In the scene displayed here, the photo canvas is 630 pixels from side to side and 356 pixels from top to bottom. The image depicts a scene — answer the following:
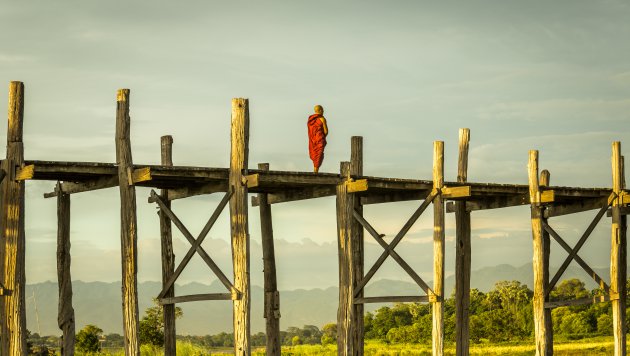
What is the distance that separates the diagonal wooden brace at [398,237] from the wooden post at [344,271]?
24 centimetres

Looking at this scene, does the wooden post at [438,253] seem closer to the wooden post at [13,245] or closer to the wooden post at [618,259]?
the wooden post at [618,259]

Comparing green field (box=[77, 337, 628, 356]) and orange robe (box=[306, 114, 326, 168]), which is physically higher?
orange robe (box=[306, 114, 326, 168])

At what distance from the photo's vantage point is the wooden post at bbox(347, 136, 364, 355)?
1751cm

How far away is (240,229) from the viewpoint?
1622 cm

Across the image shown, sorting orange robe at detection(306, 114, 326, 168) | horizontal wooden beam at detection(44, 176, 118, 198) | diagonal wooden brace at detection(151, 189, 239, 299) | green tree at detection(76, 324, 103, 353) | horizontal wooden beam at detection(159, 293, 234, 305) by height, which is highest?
orange robe at detection(306, 114, 326, 168)

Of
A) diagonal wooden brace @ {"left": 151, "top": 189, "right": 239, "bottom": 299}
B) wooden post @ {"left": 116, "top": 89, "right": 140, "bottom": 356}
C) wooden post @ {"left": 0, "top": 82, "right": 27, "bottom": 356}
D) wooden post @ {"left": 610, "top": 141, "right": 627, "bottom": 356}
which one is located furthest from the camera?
wooden post @ {"left": 610, "top": 141, "right": 627, "bottom": 356}

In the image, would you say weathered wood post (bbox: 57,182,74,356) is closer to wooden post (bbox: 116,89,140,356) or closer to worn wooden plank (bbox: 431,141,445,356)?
wooden post (bbox: 116,89,140,356)

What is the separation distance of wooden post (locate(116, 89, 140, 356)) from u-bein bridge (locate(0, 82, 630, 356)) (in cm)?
1

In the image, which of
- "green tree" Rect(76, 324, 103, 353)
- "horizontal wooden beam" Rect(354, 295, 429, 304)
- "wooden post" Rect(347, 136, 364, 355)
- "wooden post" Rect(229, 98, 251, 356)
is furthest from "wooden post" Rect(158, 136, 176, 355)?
"green tree" Rect(76, 324, 103, 353)

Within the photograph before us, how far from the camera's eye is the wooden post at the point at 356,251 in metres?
17.5

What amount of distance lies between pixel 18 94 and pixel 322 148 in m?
5.26

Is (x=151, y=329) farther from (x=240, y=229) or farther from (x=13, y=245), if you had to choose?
(x=13, y=245)

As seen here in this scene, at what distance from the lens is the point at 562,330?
3691cm

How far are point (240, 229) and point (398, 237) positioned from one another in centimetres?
318
